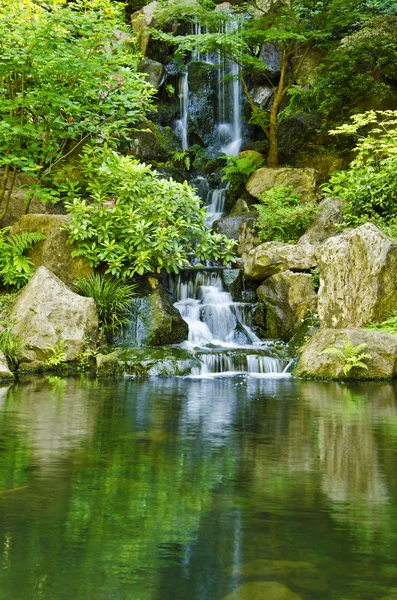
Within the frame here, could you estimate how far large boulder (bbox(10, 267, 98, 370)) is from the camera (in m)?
11.0

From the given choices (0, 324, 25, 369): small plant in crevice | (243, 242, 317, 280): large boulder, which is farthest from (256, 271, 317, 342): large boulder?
(0, 324, 25, 369): small plant in crevice

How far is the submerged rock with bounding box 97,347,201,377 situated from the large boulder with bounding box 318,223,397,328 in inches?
96.2

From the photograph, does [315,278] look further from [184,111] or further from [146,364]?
[184,111]

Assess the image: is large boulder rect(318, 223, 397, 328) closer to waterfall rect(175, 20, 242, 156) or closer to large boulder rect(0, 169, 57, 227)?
large boulder rect(0, 169, 57, 227)

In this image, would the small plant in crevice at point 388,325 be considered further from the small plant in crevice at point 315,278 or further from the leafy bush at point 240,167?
the leafy bush at point 240,167

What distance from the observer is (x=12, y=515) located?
3.45 m

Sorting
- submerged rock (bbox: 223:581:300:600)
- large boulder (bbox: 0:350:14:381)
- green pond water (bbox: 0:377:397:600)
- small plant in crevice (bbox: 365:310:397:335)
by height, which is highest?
small plant in crevice (bbox: 365:310:397:335)

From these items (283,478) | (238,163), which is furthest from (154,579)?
(238,163)

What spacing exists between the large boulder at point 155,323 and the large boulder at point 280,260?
2.06 meters

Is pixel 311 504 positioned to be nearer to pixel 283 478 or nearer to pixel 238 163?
pixel 283 478

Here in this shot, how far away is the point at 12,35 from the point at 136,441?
27.7ft

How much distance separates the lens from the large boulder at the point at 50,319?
36.1ft

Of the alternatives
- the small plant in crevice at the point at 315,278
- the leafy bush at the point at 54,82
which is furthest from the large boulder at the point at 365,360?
the leafy bush at the point at 54,82

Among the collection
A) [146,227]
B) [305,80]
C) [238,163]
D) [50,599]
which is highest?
[305,80]
